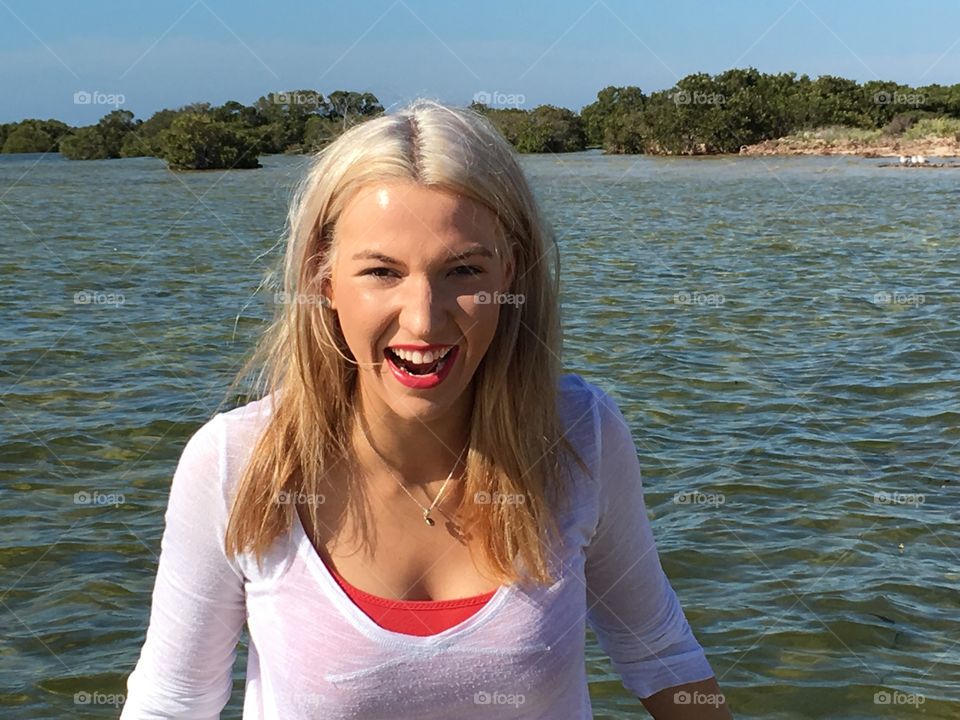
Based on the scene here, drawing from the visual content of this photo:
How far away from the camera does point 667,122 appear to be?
63.8 meters

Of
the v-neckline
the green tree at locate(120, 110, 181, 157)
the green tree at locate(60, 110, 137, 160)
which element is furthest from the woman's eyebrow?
the green tree at locate(60, 110, 137, 160)

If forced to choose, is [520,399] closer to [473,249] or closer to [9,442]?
[473,249]

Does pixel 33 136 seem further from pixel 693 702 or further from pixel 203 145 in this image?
pixel 693 702

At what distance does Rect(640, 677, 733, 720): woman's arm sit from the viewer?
2.02 metres

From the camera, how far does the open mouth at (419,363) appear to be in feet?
6.11

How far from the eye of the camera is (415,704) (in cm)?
182

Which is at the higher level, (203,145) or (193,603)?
(203,145)

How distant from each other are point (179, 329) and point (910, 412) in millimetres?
6320

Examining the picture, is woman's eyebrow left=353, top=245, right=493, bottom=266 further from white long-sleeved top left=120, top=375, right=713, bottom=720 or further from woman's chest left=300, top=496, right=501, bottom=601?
woman's chest left=300, top=496, right=501, bottom=601

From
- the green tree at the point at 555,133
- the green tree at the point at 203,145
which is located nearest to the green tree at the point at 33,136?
the green tree at the point at 203,145

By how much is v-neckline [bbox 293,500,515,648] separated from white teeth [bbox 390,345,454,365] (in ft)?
0.97

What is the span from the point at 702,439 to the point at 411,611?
5.75 metres

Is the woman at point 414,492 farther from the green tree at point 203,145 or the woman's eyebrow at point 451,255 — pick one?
the green tree at point 203,145

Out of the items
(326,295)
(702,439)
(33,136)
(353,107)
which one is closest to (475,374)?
(326,295)
